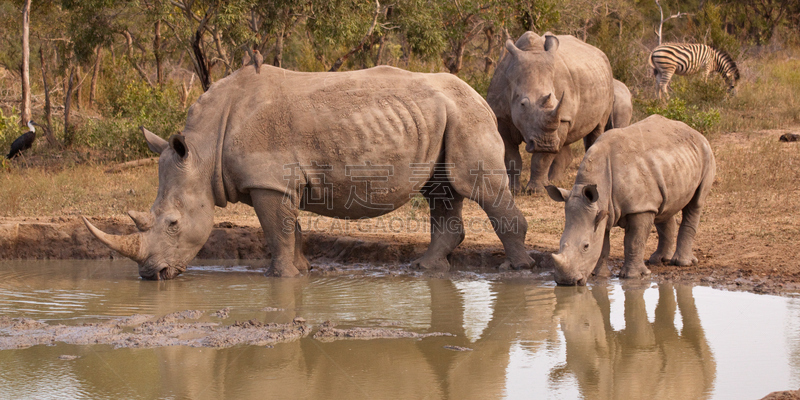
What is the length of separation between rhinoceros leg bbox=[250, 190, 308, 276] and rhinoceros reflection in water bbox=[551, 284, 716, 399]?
7.07 feet

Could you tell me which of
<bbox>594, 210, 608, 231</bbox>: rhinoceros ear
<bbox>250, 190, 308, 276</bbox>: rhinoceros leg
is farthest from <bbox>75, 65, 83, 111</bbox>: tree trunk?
<bbox>594, 210, 608, 231</bbox>: rhinoceros ear

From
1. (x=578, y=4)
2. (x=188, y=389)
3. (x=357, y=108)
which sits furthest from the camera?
(x=578, y=4)

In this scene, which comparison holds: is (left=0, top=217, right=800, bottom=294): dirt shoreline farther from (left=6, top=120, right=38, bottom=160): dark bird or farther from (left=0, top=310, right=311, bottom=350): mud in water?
(left=6, top=120, right=38, bottom=160): dark bird

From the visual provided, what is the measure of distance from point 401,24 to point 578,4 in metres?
5.94

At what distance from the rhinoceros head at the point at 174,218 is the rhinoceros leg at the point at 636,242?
10.7ft

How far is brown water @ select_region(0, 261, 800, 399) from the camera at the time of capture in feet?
11.9

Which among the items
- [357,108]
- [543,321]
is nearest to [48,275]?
[357,108]

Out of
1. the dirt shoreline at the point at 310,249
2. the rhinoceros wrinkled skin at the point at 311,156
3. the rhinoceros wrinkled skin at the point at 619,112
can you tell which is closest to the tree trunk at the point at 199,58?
the dirt shoreline at the point at 310,249

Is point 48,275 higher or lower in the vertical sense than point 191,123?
lower

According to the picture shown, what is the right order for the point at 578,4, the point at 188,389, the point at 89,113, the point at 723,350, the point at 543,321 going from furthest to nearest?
the point at 578,4, the point at 89,113, the point at 543,321, the point at 723,350, the point at 188,389

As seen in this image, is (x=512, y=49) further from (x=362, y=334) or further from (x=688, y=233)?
(x=362, y=334)

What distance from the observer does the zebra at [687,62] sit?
56.2ft

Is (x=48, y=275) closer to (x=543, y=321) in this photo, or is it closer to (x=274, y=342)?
(x=274, y=342)

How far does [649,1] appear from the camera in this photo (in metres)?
27.0
